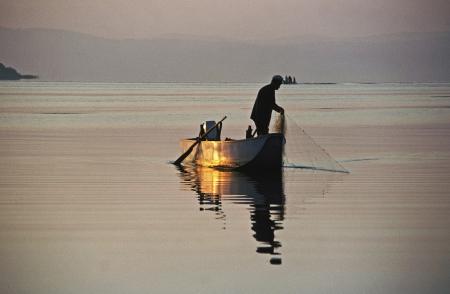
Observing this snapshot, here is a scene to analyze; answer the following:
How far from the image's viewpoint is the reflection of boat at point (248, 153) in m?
25.9

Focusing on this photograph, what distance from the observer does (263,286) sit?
41.9 feet

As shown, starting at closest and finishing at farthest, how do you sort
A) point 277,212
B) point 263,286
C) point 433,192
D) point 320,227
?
point 263,286
point 320,227
point 277,212
point 433,192

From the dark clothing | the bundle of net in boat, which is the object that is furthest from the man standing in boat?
the bundle of net in boat

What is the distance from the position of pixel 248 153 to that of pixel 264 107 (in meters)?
1.31

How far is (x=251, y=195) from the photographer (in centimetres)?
2220

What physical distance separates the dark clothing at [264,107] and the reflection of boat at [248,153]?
0.45 meters

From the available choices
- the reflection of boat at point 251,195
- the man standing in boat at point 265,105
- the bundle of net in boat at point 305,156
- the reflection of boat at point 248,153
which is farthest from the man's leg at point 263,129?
the reflection of boat at point 251,195

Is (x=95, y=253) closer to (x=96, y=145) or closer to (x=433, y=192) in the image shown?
(x=433, y=192)

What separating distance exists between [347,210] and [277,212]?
1224 mm

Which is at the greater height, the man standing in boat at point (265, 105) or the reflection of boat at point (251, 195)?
the man standing in boat at point (265, 105)

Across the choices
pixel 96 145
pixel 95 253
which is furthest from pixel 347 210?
pixel 96 145

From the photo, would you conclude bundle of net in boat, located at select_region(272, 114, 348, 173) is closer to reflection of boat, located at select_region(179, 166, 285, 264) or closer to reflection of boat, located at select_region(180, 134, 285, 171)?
reflection of boat, located at select_region(180, 134, 285, 171)

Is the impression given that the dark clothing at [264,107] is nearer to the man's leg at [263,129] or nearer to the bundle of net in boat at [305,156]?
the man's leg at [263,129]

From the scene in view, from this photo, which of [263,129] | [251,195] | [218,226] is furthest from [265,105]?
[218,226]
